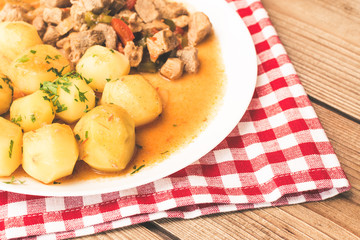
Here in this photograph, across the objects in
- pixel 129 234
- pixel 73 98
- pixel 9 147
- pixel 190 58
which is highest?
pixel 190 58

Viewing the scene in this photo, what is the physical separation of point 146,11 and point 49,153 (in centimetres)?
134

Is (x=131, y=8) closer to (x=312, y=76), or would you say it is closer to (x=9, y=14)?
(x=9, y=14)

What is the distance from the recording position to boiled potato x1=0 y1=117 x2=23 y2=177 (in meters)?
1.88

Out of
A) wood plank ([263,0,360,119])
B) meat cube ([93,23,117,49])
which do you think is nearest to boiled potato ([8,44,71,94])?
meat cube ([93,23,117,49])

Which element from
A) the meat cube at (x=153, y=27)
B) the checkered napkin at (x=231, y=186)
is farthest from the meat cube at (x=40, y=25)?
the checkered napkin at (x=231, y=186)

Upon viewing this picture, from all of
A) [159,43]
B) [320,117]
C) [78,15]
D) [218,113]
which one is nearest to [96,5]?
[78,15]

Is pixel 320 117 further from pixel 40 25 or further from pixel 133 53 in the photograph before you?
pixel 40 25

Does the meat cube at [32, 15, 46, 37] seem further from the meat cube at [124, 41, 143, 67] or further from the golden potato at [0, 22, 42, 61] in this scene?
the meat cube at [124, 41, 143, 67]

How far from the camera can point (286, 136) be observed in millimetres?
2336

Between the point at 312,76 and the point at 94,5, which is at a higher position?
the point at 94,5

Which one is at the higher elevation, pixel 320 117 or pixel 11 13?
pixel 11 13

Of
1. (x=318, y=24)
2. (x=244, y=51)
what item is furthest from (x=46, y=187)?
(x=318, y=24)

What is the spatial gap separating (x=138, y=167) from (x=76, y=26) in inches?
45.6

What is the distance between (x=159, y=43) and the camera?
2551mm
